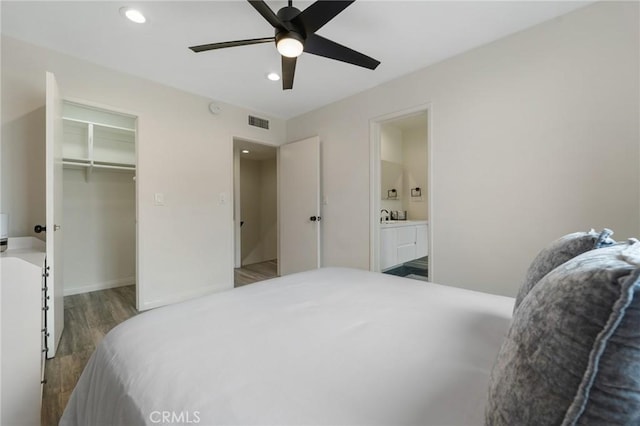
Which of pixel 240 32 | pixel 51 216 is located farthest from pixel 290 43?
pixel 51 216

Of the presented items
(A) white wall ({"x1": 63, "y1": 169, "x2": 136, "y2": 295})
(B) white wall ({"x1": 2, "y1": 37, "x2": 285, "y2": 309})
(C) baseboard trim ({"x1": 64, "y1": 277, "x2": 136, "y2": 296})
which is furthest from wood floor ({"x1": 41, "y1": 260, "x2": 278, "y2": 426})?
(B) white wall ({"x1": 2, "y1": 37, "x2": 285, "y2": 309})

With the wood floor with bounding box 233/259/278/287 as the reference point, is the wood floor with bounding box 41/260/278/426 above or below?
below

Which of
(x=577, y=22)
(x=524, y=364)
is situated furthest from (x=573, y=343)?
(x=577, y=22)

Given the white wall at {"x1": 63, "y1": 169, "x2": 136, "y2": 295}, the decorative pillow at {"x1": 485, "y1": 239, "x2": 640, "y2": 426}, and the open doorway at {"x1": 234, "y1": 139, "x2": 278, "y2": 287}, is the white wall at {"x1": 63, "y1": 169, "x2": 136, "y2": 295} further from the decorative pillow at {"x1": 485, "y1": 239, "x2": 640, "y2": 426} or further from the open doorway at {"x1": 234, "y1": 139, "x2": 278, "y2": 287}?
the decorative pillow at {"x1": 485, "y1": 239, "x2": 640, "y2": 426}

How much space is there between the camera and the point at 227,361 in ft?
2.40

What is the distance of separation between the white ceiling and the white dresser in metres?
1.79

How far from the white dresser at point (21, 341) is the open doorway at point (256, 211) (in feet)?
10.8

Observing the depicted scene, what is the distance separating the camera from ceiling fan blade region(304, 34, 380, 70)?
1.62 metres

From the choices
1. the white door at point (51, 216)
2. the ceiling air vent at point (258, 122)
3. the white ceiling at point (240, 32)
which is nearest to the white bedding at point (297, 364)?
the white door at point (51, 216)

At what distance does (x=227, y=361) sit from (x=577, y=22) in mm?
2904

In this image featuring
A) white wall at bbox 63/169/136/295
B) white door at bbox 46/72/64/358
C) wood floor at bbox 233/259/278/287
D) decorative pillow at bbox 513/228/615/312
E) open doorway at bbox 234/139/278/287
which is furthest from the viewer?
open doorway at bbox 234/139/278/287

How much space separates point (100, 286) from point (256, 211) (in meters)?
2.72

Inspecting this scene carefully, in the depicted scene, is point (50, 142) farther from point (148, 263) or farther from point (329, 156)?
point (329, 156)

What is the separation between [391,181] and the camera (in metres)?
4.87
